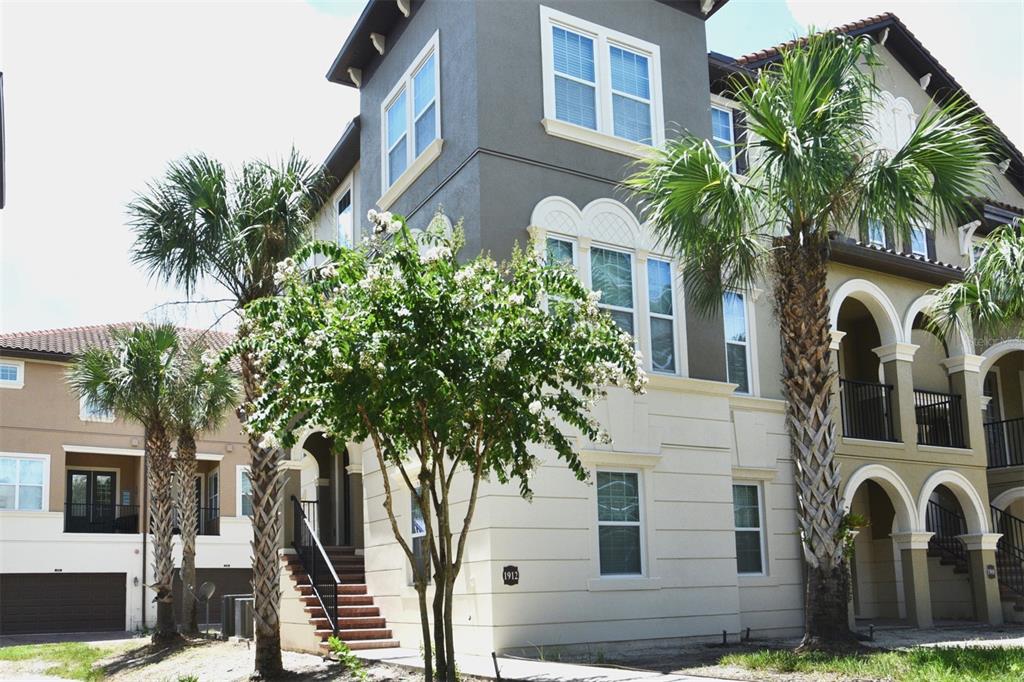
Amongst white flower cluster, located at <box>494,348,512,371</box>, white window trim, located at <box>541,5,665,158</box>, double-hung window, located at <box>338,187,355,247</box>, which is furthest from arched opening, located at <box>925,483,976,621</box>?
white flower cluster, located at <box>494,348,512,371</box>

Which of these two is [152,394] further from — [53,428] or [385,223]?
[53,428]

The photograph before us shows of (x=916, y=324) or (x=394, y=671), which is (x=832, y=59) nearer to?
(x=394, y=671)

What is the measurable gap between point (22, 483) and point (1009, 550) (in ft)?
90.8

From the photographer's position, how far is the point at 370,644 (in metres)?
16.6

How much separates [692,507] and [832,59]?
723 centimetres

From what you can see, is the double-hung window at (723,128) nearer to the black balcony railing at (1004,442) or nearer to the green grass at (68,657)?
the black balcony railing at (1004,442)

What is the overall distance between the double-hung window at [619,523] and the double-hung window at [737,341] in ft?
11.4

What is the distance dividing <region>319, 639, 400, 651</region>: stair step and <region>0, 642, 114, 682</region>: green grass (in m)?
5.22

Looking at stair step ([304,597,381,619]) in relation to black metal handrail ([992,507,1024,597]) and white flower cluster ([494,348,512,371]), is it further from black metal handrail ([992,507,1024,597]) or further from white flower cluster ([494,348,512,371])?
black metal handrail ([992,507,1024,597])

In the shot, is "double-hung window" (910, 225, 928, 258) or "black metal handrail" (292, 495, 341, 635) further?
"double-hung window" (910, 225, 928, 258)

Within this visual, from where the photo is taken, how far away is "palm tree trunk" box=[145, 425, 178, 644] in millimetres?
22438

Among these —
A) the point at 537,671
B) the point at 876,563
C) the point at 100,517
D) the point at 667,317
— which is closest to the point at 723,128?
the point at 667,317

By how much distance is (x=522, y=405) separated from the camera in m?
11.1

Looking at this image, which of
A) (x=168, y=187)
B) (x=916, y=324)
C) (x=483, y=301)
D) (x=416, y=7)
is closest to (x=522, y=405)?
(x=483, y=301)
